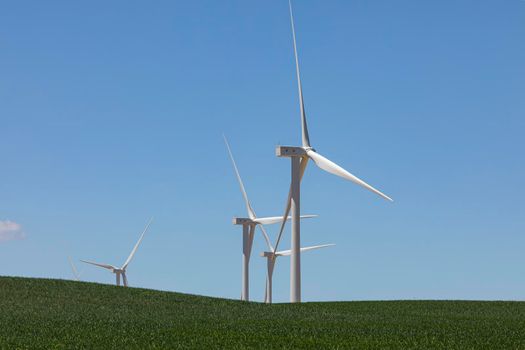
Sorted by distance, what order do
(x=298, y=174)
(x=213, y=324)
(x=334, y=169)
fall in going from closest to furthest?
(x=213, y=324) → (x=334, y=169) → (x=298, y=174)

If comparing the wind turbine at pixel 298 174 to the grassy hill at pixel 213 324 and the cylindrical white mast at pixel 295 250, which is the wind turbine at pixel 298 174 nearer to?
the cylindrical white mast at pixel 295 250

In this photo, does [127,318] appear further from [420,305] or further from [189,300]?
[420,305]

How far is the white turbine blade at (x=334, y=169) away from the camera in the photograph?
58.4m

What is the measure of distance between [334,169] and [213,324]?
3305 centimetres

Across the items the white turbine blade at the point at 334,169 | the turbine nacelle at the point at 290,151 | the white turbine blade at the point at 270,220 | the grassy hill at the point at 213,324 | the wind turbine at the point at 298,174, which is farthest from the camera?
the white turbine blade at the point at 270,220

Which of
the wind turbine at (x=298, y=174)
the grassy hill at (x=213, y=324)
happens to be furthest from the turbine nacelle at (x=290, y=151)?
the grassy hill at (x=213, y=324)

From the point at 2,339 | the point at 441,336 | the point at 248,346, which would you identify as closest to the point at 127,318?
the point at 2,339

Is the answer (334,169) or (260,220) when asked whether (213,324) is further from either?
(260,220)

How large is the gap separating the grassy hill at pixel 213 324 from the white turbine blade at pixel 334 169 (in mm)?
10063

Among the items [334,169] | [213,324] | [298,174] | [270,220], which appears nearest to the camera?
[213,324]

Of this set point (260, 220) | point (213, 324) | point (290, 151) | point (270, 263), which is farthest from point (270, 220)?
point (213, 324)

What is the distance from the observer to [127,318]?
36.1 m

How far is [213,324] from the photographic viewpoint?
32250 millimetres

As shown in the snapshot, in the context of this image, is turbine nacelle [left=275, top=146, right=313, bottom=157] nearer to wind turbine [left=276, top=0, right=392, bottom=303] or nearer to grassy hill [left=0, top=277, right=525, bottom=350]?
wind turbine [left=276, top=0, right=392, bottom=303]
